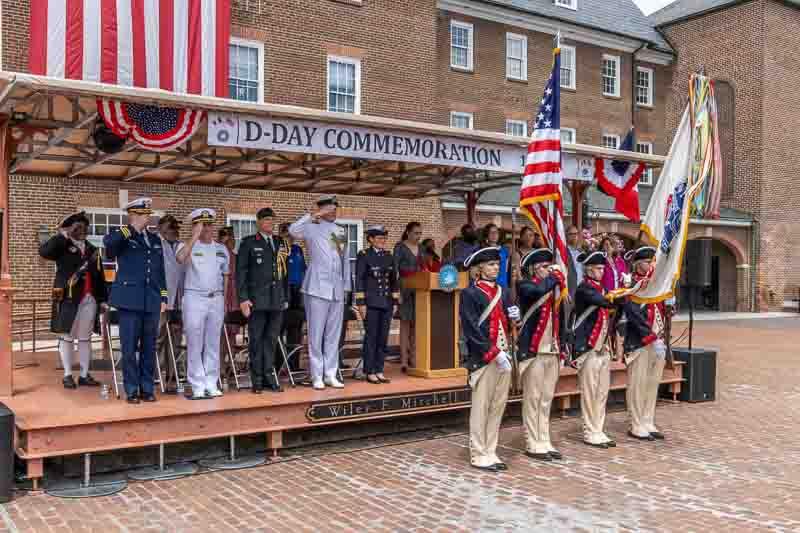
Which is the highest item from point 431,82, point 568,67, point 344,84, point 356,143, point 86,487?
point 568,67

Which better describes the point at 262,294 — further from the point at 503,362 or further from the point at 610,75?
the point at 610,75

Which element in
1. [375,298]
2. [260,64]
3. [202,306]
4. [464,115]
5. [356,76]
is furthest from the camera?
[464,115]

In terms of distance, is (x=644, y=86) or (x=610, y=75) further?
(x=644, y=86)

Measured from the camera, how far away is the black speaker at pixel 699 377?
10.8 meters

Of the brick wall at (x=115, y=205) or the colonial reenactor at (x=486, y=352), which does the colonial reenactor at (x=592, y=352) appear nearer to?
the colonial reenactor at (x=486, y=352)

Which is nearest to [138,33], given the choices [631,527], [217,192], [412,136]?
[217,192]

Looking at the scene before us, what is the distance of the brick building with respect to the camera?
1673 centimetres

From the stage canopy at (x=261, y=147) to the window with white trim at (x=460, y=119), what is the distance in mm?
13547

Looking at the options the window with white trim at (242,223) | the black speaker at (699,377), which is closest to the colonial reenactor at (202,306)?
the black speaker at (699,377)

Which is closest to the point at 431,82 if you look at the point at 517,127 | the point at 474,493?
the point at 517,127

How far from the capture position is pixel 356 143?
26.0ft

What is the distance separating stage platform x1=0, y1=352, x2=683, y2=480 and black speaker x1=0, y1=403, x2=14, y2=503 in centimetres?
14

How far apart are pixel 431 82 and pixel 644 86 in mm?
14139

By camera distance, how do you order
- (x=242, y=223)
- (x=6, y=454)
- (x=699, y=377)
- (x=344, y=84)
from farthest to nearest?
1. (x=344, y=84)
2. (x=242, y=223)
3. (x=699, y=377)
4. (x=6, y=454)
